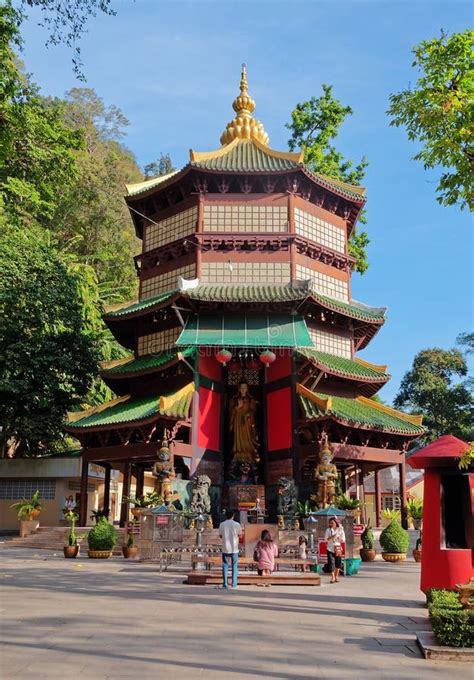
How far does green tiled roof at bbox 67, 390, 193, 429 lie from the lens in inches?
876

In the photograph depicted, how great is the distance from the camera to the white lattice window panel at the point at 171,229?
88.2ft

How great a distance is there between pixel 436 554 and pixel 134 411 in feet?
50.3

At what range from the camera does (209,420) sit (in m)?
24.4

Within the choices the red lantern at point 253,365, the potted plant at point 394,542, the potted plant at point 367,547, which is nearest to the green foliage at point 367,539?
the potted plant at point 367,547

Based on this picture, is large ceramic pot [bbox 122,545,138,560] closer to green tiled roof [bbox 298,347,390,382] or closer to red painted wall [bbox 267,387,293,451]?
red painted wall [bbox 267,387,293,451]

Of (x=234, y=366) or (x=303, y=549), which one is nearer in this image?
(x=303, y=549)

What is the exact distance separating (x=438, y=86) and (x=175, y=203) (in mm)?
17018

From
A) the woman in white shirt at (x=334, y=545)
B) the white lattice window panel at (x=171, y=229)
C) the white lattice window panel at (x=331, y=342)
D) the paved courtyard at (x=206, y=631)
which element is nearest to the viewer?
the paved courtyard at (x=206, y=631)

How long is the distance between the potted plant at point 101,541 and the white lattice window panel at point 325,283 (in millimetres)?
12062

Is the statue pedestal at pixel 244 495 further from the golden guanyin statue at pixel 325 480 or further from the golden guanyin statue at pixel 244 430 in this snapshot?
the golden guanyin statue at pixel 325 480

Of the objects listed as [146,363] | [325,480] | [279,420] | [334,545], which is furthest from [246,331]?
[334,545]

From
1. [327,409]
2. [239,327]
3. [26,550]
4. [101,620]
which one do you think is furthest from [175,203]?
[101,620]

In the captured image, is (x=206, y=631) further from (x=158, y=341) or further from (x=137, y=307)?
(x=137, y=307)

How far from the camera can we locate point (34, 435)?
1218 inches
